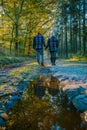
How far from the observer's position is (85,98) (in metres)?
4.89

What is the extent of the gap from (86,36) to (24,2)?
868 cm

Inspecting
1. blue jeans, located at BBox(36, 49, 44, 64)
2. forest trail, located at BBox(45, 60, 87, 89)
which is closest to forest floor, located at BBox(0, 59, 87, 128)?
forest trail, located at BBox(45, 60, 87, 89)

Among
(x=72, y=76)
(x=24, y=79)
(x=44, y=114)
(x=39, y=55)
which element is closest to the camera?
(x=44, y=114)

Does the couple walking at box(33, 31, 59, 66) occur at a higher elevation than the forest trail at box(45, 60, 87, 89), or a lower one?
higher

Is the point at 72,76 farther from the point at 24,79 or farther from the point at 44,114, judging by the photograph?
the point at 44,114

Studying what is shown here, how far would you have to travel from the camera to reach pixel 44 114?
4.38 metres

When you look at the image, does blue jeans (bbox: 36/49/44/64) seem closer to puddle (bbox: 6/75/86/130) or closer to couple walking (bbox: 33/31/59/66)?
couple walking (bbox: 33/31/59/66)

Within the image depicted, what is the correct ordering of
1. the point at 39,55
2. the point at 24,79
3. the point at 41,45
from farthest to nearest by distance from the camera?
the point at 39,55, the point at 41,45, the point at 24,79

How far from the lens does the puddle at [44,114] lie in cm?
382

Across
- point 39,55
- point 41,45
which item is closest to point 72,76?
point 41,45

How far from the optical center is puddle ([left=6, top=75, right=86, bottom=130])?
12.5ft

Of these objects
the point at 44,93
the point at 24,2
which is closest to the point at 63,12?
the point at 24,2

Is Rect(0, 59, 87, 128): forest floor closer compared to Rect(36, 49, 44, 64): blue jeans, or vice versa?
Rect(0, 59, 87, 128): forest floor

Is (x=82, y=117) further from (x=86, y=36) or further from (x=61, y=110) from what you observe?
(x=86, y=36)
